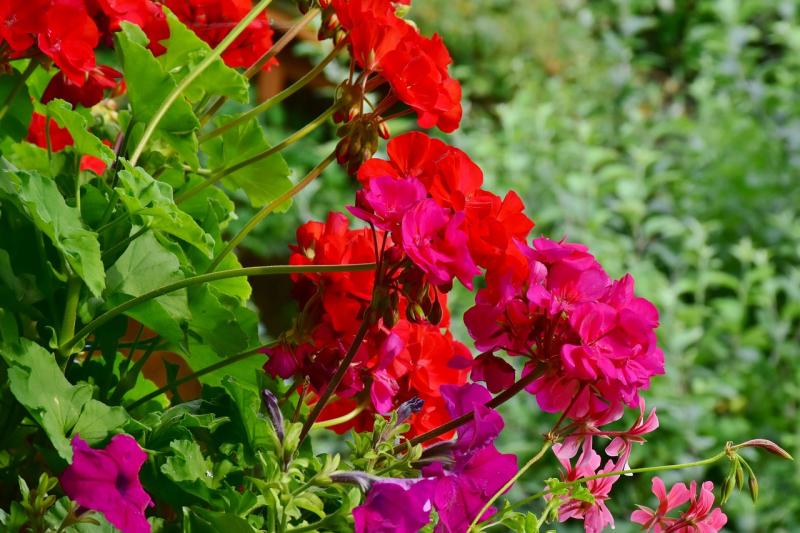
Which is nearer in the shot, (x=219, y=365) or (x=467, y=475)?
(x=467, y=475)

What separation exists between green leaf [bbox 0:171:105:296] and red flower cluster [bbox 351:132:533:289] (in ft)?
0.51

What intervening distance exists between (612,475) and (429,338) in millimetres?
157

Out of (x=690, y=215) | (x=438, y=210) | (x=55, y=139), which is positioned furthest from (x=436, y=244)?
(x=690, y=215)

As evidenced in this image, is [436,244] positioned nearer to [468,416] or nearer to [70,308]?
[468,416]

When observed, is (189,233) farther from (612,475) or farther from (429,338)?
(612,475)

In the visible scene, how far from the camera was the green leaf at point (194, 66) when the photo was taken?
0.79m

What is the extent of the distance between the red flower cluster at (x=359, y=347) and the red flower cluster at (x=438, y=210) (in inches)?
2.4

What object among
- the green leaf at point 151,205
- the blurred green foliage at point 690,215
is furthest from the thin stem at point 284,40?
the blurred green foliage at point 690,215

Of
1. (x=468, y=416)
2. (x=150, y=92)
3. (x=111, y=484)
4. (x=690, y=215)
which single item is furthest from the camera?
(x=690, y=215)

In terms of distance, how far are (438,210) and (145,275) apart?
0.70ft

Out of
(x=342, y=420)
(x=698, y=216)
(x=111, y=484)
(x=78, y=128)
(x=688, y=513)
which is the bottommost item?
(x=698, y=216)

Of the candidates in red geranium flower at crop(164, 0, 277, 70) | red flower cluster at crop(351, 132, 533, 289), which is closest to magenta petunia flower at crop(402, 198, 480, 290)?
red flower cluster at crop(351, 132, 533, 289)

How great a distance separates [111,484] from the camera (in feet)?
1.85

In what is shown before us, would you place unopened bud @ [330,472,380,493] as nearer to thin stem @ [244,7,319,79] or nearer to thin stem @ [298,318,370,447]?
thin stem @ [298,318,370,447]
